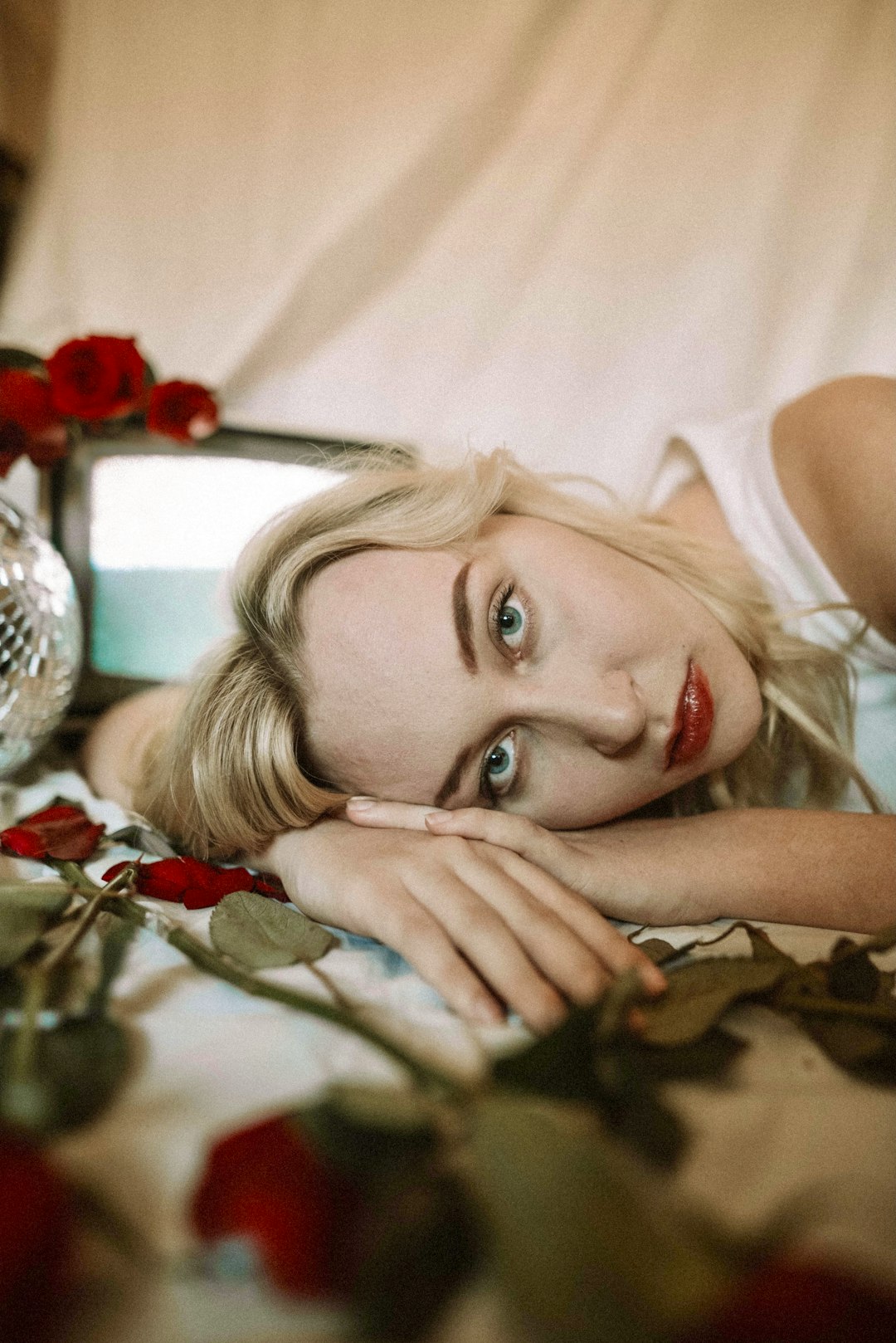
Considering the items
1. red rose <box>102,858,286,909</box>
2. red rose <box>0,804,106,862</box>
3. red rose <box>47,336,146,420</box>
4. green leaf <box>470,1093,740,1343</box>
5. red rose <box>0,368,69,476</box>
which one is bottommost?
red rose <box>0,804,106,862</box>

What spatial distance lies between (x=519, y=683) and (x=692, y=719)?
0.18m

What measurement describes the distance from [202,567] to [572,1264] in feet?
3.85

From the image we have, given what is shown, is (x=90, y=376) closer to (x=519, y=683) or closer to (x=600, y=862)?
(x=519, y=683)

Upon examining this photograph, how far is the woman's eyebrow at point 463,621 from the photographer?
75 cm

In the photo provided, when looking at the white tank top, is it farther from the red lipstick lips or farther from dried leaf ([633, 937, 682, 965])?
dried leaf ([633, 937, 682, 965])

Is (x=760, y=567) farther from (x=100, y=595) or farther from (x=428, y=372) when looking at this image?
(x=100, y=595)

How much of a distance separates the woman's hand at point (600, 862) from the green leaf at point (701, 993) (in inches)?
7.3

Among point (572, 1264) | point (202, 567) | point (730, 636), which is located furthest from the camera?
point (202, 567)

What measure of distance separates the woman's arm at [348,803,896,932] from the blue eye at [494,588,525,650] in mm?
170

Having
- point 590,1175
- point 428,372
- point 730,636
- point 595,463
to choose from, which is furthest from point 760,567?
point 590,1175

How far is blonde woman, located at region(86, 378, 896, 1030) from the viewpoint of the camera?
67 cm

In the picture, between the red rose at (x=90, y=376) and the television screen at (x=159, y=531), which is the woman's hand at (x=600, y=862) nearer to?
the television screen at (x=159, y=531)

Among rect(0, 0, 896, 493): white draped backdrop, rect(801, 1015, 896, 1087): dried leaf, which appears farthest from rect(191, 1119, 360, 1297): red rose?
rect(0, 0, 896, 493): white draped backdrop

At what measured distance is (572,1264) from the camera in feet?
0.83
